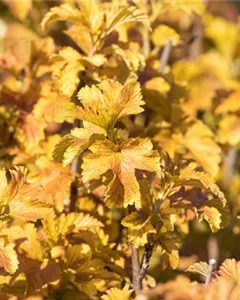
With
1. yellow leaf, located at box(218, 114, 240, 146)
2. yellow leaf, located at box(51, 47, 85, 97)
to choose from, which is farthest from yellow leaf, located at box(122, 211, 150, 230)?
yellow leaf, located at box(218, 114, 240, 146)

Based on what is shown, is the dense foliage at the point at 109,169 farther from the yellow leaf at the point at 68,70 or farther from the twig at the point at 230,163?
the twig at the point at 230,163

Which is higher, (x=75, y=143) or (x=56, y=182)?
(x=75, y=143)

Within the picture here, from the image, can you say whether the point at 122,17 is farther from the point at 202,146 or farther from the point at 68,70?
the point at 202,146

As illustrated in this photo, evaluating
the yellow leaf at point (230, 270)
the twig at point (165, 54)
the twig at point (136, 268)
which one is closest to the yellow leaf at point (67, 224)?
the twig at point (136, 268)

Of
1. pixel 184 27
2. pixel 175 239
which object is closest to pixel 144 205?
pixel 175 239

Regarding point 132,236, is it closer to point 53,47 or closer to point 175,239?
point 175,239

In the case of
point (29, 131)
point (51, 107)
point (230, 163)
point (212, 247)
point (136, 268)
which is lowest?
point (212, 247)

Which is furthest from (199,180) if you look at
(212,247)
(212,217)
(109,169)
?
(212,247)
